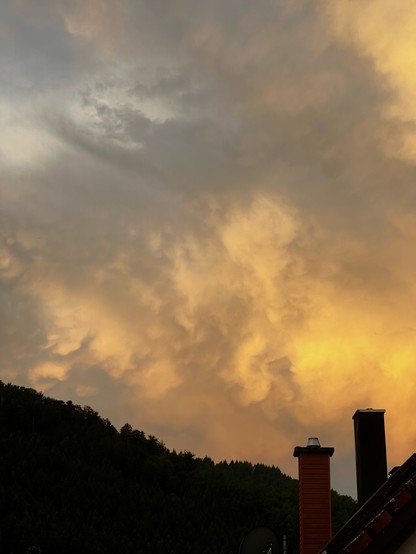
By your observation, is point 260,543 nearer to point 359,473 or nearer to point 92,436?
point 359,473

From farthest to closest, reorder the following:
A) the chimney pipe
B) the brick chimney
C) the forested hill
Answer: the forested hill
the chimney pipe
the brick chimney

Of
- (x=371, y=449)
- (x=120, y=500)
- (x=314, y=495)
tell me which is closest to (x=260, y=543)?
(x=314, y=495)

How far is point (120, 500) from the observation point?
6949 inches

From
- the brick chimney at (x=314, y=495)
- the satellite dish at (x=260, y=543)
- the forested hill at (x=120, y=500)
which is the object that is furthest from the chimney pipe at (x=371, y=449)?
the forested hill at (x=120, y=500)

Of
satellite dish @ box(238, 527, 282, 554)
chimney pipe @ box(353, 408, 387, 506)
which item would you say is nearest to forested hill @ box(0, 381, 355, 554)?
chimney pipe @ box(353, 408, 387, 506)

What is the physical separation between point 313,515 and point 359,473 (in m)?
1.42

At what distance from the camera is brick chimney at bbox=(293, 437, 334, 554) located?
67.5 feet

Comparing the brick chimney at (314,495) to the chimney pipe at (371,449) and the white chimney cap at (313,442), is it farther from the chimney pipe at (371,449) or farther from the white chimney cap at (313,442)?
the chimney pipe at (371,449)

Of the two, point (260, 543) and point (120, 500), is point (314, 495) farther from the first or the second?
point (120, 500)

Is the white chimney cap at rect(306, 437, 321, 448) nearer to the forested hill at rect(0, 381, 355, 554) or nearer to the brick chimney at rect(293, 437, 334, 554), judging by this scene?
the brick chimney at rect(293, 437, 334, 554)

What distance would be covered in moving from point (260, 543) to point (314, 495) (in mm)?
4805

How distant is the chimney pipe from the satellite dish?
5269 millimetres

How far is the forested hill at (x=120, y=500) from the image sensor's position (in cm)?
15088

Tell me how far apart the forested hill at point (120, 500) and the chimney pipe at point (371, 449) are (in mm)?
116836
